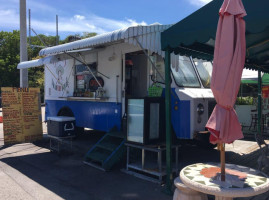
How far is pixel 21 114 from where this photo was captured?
779 cm

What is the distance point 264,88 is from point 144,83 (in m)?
6.26

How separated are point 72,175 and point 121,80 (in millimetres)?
2362

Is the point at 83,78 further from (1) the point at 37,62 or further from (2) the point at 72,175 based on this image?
(2) the point at 72,175

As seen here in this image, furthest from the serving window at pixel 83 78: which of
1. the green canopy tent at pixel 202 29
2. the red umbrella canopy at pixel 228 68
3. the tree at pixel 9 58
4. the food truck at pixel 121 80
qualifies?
the tree at pixel 9 58

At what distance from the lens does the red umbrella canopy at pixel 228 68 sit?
2645 millimetres

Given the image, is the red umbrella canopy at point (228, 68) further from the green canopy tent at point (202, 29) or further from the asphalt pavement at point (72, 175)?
the asphalt pavement at point (72, 175)

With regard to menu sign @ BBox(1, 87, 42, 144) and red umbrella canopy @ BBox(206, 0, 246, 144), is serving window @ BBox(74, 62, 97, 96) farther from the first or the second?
red umbrella canopy @ BBox(206, 0, 246, 144)

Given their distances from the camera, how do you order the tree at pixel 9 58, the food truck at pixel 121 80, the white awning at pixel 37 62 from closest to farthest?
the food truck at pixel 121 80, the white awning at pixel 37 62, the tree at pixel 9 58

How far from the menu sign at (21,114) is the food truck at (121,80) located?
703mm

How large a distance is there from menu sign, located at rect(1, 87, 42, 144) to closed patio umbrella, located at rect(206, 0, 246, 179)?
6.56 m

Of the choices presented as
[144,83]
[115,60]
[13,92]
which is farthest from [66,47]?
[13,92]

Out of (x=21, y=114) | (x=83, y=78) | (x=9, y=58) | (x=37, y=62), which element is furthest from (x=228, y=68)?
(x=9, y=58)

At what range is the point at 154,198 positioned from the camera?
12.8ft

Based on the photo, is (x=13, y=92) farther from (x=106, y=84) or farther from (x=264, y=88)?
(x=264, y=88)
